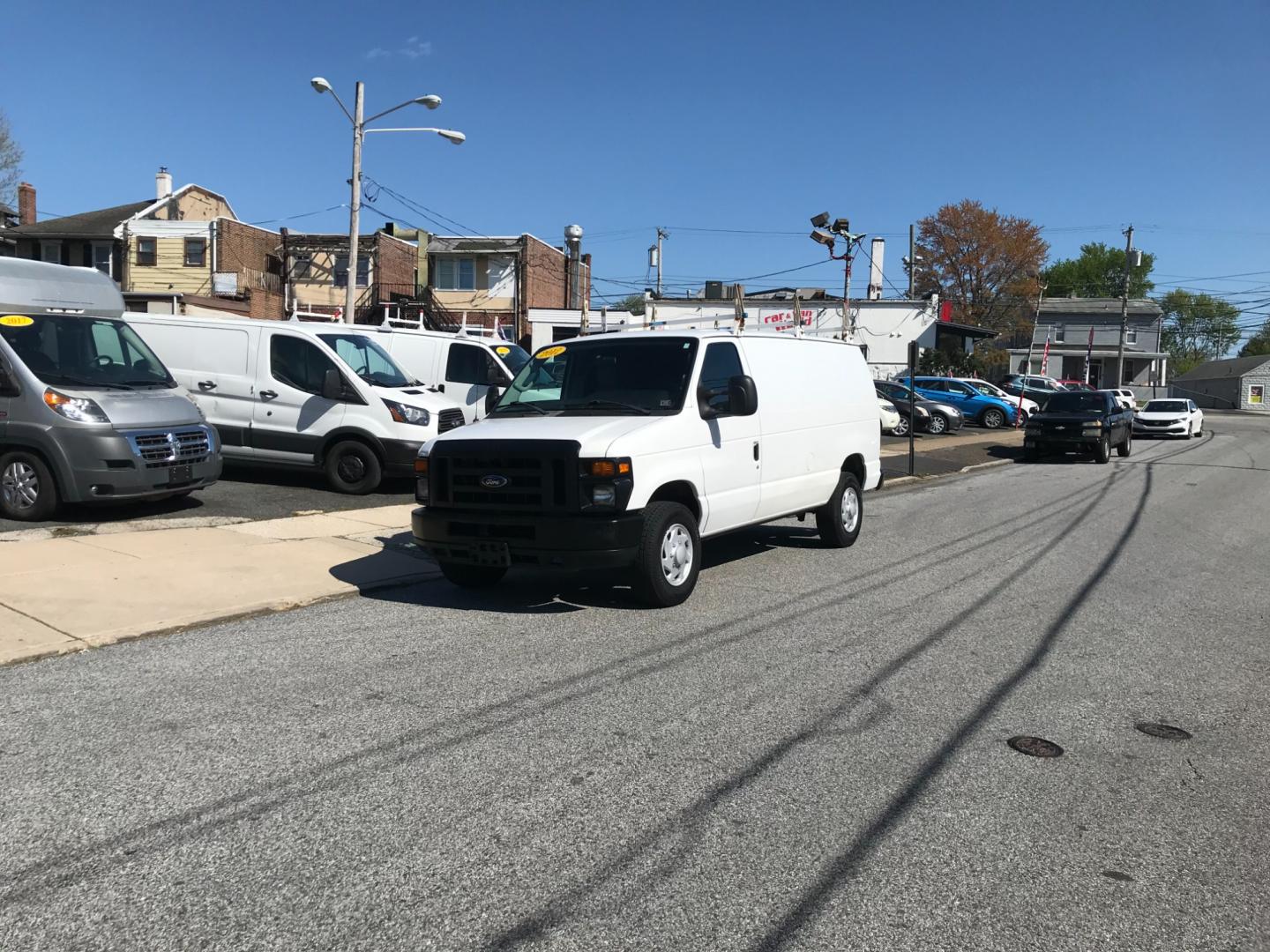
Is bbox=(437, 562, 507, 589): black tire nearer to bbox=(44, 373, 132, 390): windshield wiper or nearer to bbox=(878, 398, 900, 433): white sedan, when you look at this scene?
bbox=(44, 373, 132, 390): windshield wiper

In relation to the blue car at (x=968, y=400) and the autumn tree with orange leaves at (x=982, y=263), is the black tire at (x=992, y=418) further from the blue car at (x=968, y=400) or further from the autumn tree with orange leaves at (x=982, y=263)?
the autumn tree with orange leaves at (x=982, y=263)

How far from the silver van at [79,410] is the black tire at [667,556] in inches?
223

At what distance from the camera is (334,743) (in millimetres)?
4723

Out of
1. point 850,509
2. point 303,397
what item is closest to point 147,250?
point 303,397

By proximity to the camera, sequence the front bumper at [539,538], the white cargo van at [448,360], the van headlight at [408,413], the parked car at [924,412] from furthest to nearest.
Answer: the parked car at [924,412], the white cargo van at [448,360], the van headlight at [408,413], the front bumper at [539,538]

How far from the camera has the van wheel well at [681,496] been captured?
7648 mm

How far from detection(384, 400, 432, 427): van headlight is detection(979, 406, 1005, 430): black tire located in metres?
25.7

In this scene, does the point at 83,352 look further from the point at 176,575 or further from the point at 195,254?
the point at 195,254

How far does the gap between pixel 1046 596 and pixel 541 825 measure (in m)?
5.79

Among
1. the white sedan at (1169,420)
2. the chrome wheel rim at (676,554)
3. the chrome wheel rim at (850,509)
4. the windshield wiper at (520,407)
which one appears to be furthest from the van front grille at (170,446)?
the white sedan at (1169,420)

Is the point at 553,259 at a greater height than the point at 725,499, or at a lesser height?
greater

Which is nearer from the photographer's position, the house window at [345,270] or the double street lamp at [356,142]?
the double street lamp at [356,142]

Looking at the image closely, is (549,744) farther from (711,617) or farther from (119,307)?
(119,307)

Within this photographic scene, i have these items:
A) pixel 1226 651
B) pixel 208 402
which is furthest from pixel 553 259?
pixel 1226 651
